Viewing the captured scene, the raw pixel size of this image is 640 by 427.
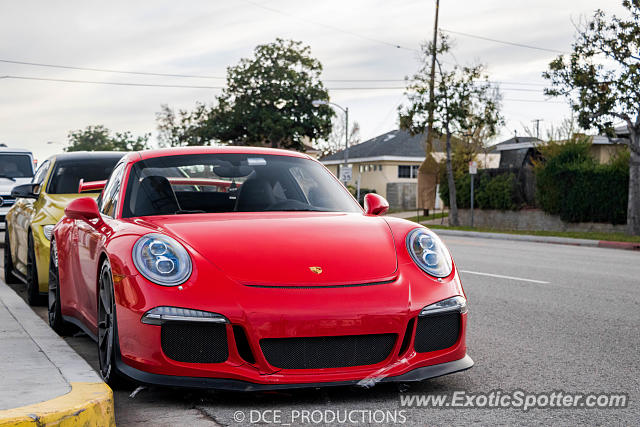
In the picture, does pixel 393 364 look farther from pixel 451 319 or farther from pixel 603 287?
pixel 603 287

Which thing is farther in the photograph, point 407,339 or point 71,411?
point 407,339

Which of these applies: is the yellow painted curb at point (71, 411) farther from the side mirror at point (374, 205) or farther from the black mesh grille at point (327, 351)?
the side mirror at point (374, 205)

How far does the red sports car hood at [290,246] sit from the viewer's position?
4.64 metres

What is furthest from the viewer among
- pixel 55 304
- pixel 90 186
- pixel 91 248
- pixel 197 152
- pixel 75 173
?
pixel 75 173

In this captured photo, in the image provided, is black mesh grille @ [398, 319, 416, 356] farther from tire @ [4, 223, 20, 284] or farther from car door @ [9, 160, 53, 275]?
tire @ [4, 223, 20, 284]

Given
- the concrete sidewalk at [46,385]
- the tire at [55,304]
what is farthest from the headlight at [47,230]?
the concrete sidewalk at [46,385]

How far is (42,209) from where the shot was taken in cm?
904

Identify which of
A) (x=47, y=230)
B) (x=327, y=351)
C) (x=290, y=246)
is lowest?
(x=327, y=351)

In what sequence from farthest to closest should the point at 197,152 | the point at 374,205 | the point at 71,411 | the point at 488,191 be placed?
the point at 488,191 < the point at 197,152 < the point at 374,205 < the point at 71,411

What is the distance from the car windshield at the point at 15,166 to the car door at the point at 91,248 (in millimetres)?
16024

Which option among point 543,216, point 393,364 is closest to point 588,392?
point 393,364

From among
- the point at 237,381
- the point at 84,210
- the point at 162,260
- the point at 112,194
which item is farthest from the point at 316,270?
the point at 112,194

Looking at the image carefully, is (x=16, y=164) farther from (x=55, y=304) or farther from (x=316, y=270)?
(x=316, y=270)

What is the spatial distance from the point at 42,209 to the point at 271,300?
528 cm
